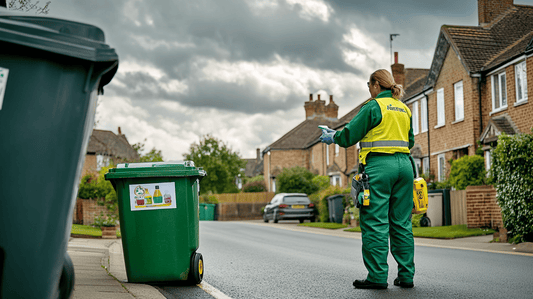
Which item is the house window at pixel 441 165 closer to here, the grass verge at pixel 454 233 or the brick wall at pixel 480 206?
the grass verge at pixel 454 233

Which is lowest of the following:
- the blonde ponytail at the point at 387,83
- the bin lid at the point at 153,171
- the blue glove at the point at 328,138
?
the bin lid at the point at 153,171

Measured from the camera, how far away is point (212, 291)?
586 centimetres

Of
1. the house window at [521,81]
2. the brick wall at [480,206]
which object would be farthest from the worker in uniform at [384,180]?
the house window at [521,81]

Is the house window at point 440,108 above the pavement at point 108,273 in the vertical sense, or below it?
above

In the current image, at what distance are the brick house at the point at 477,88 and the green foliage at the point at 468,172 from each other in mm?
687

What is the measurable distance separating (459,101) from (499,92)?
2.48 meters

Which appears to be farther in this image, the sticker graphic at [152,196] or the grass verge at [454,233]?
the grass verge at [454,233]

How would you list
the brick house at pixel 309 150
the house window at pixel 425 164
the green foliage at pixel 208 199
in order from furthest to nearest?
1. the green foliage at pixel 208 199
2. the brick house at pixel 309 150
3. the house window at pixel 425 164

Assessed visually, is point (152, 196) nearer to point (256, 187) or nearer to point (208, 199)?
point (208, 199)

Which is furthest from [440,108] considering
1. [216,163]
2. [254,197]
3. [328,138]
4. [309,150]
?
[216,163]

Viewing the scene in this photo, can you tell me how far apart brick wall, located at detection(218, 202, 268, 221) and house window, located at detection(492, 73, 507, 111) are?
24.4 m

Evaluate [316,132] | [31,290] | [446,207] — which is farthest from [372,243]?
[316,132]

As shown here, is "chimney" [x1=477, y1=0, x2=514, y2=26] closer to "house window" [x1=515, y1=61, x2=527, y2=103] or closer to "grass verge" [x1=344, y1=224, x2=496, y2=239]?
"house window" [x1=515, y1=61, x2=527, y2=103]

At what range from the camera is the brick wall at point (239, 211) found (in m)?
42.5
